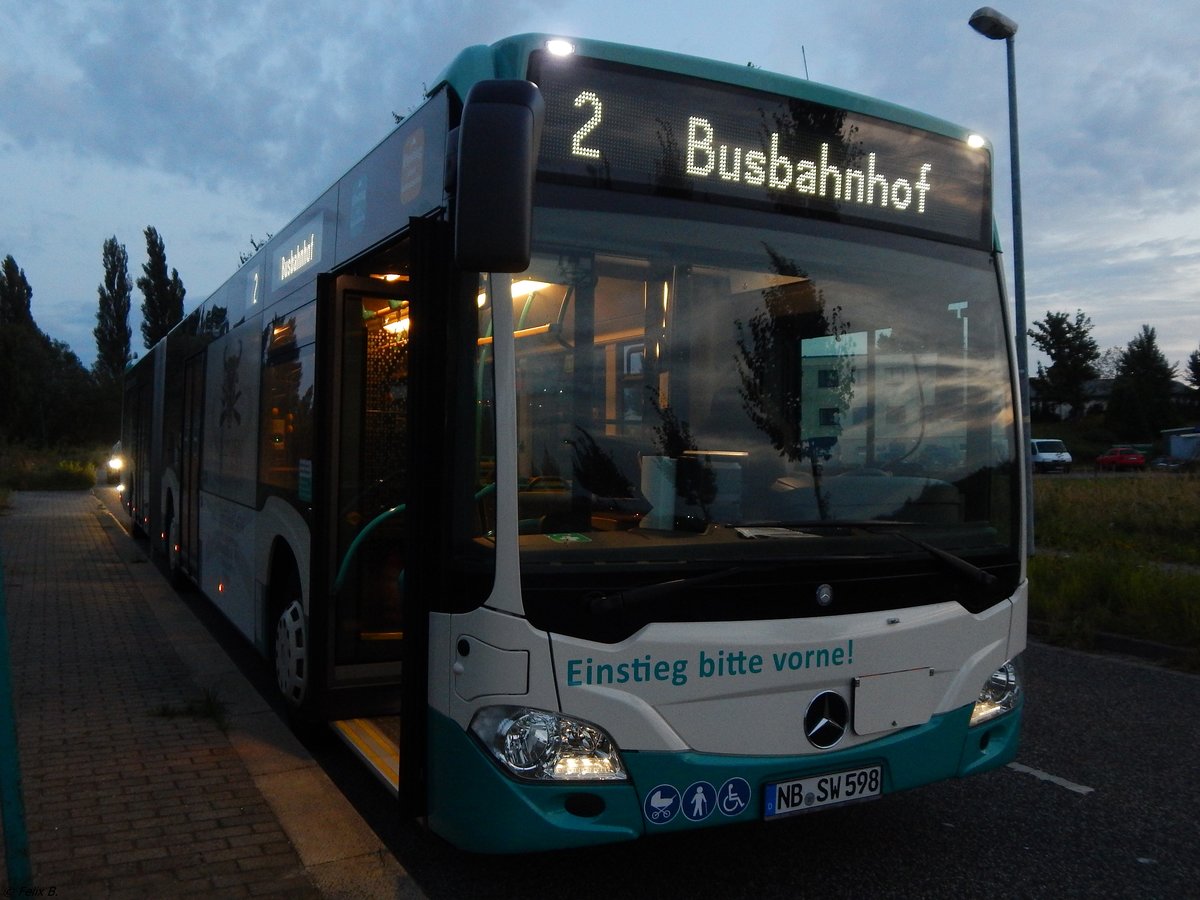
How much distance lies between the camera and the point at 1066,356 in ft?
235

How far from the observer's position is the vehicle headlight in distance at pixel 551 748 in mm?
3369

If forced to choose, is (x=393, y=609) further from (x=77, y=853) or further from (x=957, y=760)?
(x=957, y=760)

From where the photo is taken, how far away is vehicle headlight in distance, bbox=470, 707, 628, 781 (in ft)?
11.1

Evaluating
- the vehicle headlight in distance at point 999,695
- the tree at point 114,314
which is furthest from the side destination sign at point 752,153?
the tree at point 114,314

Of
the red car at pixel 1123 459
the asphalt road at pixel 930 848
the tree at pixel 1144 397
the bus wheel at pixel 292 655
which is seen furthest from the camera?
the tree at pixel 1144 397

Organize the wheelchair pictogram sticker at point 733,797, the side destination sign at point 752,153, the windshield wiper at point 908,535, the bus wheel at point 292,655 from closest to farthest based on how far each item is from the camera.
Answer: the wheelchair pictogram sticker at point 733,797 < the side destination sign at point 752,153 < the windshield wiper at point 908,535 < the bus wheel at point 292,655

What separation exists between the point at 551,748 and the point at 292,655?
262 centimetres

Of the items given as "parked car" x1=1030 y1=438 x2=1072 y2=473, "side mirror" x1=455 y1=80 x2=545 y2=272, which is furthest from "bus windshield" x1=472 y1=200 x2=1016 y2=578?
"parked car" x1=1030 y1=438 x2=1072 y2=473

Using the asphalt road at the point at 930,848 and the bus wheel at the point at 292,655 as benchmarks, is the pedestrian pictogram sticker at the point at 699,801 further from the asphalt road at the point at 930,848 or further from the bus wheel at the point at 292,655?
the bus wheel at the point at 292,655

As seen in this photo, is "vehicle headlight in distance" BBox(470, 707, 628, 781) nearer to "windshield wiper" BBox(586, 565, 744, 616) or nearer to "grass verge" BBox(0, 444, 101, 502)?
"windshield wiper" BBox(586, 565, 744, 616)

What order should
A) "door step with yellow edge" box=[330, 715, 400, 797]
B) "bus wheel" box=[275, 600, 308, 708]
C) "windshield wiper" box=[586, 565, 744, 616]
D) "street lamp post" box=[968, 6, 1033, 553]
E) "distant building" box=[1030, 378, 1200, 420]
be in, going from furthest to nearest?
"distant building" box=[1030, 378, 1200, 420], "street lamp post" box=[968, 6, 1033, 553], "bus wheel" box=[275, 600, 308, 708], "door step with yellow edge" box=[330, 715, 400, 797], "windshield wiper" box=[586, 565, 744, 616]

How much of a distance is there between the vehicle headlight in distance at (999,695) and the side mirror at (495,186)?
250cm

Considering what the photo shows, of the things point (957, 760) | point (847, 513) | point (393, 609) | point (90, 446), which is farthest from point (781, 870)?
point (90, 446)

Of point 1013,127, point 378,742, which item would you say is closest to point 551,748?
point 378,742
